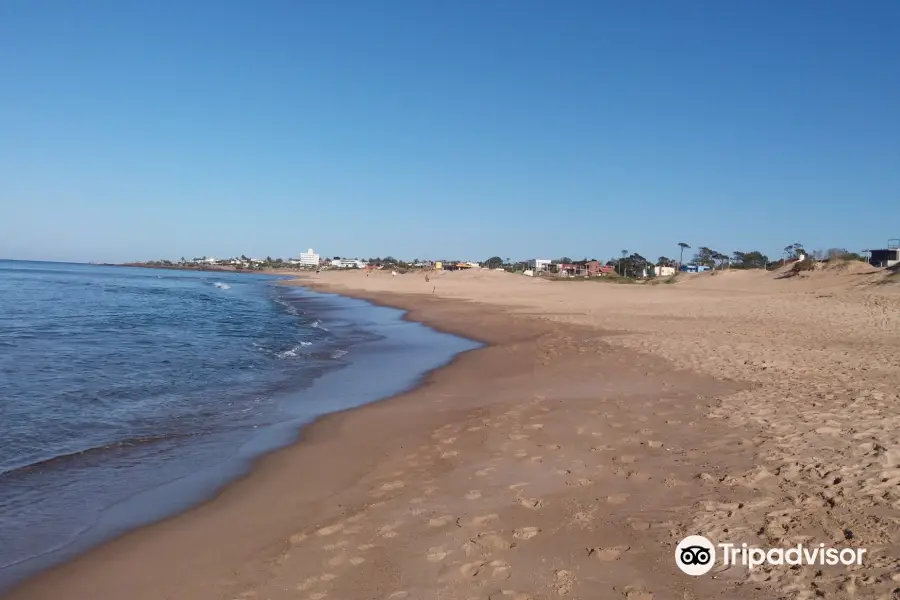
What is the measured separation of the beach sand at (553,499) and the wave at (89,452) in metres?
1.86

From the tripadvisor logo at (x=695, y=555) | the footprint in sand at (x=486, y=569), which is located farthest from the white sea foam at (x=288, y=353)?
the tripadvisor logo at (x=695, y=555)

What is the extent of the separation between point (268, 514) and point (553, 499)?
266 centimetres

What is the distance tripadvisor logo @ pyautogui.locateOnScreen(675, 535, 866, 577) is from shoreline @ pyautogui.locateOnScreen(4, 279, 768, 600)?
316 mm

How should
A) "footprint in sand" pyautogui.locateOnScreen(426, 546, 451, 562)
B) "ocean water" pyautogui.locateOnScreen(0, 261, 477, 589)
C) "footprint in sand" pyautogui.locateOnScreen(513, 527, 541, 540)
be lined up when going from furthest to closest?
"ocean water" pyautogui.locateOnScreen(0, 261, 477, 589) < "footprint in sand" pyautogui.locateOnScreen(513, 527, 541, 540) < "footprint in sand" pyautogui.locateOnScreen(426, 546, 451, 562)

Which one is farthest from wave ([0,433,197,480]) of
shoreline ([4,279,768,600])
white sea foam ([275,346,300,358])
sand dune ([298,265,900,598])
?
white sea foam ([275,346,300,358])

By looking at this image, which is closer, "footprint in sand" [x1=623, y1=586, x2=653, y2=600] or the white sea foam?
"footprint in sand" [x1=623, y1=586, x2=653, y2=600]

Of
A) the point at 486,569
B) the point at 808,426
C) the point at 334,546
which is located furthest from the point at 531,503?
the point at 808,426

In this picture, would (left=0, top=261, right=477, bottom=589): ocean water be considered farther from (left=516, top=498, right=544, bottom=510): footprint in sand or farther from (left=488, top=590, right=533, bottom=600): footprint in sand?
(left=488, top=590, right=533, bottom=600): footprint in sand

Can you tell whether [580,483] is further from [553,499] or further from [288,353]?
[288,353]

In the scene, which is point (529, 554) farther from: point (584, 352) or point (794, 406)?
point (584, 352)

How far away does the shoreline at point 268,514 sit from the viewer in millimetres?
4242

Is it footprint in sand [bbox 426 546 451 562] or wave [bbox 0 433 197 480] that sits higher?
footprint in sand [bbox 426 546 451 562]

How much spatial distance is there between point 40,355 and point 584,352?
1325cm

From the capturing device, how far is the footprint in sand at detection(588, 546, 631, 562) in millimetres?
4078
